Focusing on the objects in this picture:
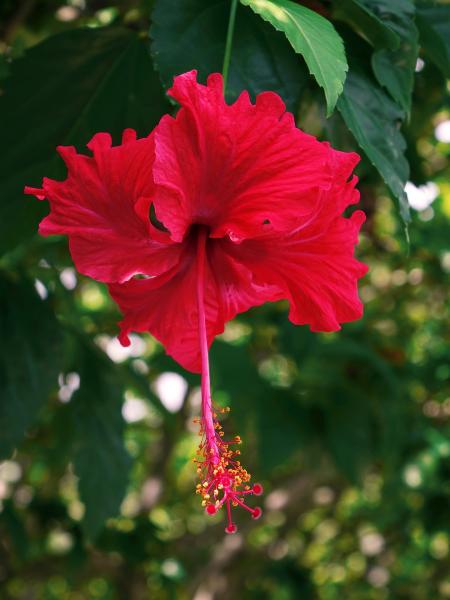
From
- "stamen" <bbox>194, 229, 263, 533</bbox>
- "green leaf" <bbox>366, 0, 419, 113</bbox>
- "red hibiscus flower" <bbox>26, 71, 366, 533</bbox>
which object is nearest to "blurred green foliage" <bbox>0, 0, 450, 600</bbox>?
"green leaf" <bbox>366, 0, 419, 113</bbox>

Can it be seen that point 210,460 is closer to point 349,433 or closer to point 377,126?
point 377,126

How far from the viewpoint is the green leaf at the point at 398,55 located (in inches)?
40.1

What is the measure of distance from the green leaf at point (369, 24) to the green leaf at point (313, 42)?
131mm

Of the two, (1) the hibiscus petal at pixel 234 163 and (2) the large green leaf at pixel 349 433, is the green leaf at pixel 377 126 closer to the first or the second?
(1) the hibiscus petal at pixel 234 163

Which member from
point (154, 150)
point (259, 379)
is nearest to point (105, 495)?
point (259, 379)

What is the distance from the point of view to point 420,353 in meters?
3.42

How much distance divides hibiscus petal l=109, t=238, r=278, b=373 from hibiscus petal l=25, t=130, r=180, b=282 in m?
0.05

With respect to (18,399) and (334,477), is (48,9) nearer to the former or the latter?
(18,399)

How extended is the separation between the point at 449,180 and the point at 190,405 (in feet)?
4.06

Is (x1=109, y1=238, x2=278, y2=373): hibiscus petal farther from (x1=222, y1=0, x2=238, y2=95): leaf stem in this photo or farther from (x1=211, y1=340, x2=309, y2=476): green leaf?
(x1=211, y1=340, x2=309, y2=476): green leaf

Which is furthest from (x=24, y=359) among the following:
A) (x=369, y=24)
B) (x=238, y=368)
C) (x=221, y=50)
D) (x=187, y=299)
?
(x=238, y=368)

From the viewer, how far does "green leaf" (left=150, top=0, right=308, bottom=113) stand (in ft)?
3.18

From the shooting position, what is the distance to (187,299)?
3.25ft

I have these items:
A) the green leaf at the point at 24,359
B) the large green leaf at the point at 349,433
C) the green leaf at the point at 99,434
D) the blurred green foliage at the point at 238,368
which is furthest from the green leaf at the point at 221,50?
the large green leaf at the point at 349,433
